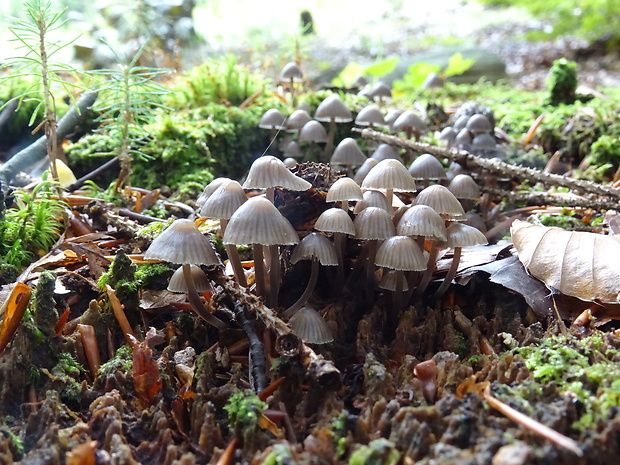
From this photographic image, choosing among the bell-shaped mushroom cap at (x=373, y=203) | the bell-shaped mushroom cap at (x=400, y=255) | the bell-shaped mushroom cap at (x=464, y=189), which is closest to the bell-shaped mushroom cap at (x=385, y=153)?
the bell-shaped mushroom cap at (x=464, y=189)

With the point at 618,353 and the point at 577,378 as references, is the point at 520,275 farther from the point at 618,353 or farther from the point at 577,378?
the point at 577,378

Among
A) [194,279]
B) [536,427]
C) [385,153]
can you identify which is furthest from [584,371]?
[385,153]

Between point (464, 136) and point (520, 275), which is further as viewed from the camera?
point (464, 136)

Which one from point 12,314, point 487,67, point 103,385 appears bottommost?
point 103,385

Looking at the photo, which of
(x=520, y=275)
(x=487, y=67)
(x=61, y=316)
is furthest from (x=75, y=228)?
(x=487, y=67)

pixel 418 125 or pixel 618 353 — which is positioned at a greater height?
pixel 418 125

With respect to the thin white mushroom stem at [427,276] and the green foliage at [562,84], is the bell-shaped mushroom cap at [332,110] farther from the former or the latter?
the green foliage at [562,84]
